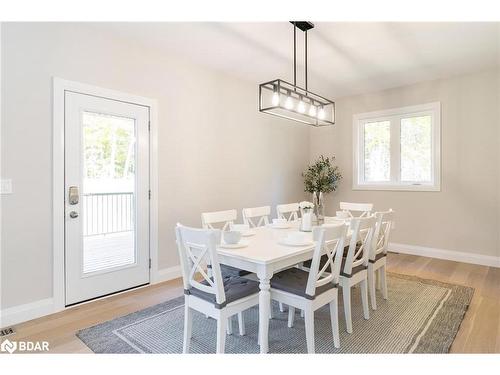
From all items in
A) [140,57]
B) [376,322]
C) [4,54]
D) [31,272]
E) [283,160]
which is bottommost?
[376,322]

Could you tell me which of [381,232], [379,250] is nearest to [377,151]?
[381,232]

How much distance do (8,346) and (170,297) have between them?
1286mm

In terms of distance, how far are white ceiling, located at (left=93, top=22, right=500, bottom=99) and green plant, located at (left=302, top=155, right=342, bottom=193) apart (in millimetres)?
1638

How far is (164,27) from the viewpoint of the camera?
2.94 metres

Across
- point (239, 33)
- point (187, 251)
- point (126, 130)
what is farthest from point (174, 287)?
point (239, 33)

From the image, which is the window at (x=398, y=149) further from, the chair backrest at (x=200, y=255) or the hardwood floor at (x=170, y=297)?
the chair backrest at (x=200, y=255)

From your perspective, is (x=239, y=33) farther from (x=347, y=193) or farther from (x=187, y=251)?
(x=347, y=193)

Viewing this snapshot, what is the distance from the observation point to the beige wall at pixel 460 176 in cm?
409

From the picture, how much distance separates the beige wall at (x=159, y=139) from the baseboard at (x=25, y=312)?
46 millimetres

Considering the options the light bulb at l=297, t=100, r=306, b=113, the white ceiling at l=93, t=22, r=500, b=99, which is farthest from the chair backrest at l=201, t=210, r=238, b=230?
the white ceiling at l=93, t=22, r=500, b=99

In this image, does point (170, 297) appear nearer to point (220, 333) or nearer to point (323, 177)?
point (220, 333)

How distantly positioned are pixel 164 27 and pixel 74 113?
120cm

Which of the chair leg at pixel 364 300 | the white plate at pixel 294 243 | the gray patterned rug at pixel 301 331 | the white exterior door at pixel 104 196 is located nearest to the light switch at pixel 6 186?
the white exterior door at pixel 104 196
